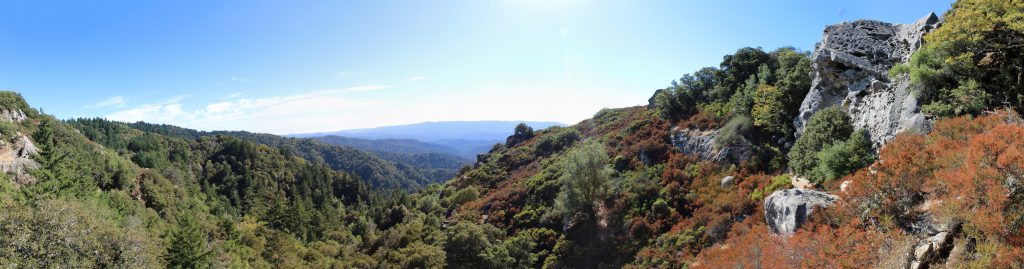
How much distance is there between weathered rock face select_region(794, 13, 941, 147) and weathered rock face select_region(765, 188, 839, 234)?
5.62m

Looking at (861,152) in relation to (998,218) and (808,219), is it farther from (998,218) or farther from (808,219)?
(998,218)

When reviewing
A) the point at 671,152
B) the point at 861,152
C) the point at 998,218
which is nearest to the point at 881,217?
the point at 998,218

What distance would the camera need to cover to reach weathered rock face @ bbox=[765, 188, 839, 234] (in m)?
16.4

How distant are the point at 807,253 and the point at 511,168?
171 ft

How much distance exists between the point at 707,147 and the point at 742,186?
26.0 ft

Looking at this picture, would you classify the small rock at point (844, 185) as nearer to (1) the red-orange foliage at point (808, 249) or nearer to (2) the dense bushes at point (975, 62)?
(1) the red-orange foliage at point (808, 249)

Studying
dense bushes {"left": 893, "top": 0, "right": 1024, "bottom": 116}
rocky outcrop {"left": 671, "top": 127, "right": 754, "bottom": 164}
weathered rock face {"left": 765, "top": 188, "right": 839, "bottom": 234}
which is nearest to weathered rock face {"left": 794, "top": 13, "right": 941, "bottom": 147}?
dense bushes {"left": 893, "top": 0, "right": 1024, "bottom": 116}

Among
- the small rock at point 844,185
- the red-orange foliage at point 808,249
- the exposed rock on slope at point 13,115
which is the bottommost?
the red-orange foliage at point 808,249

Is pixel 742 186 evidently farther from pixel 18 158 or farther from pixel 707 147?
pixel 18 158

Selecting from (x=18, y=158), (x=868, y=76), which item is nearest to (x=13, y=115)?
(x=18, y=158)

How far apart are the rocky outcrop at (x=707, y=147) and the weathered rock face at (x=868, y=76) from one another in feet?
13.7

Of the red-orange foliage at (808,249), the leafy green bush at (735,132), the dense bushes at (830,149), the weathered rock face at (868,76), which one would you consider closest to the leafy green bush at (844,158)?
the dense bushes at (830,149)

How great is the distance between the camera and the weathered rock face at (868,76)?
771 inches

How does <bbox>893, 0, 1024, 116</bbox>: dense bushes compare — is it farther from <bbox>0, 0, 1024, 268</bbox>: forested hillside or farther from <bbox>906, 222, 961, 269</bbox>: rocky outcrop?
<bbox>906, 222, 961, 269</bbox>: rocky outcrop
